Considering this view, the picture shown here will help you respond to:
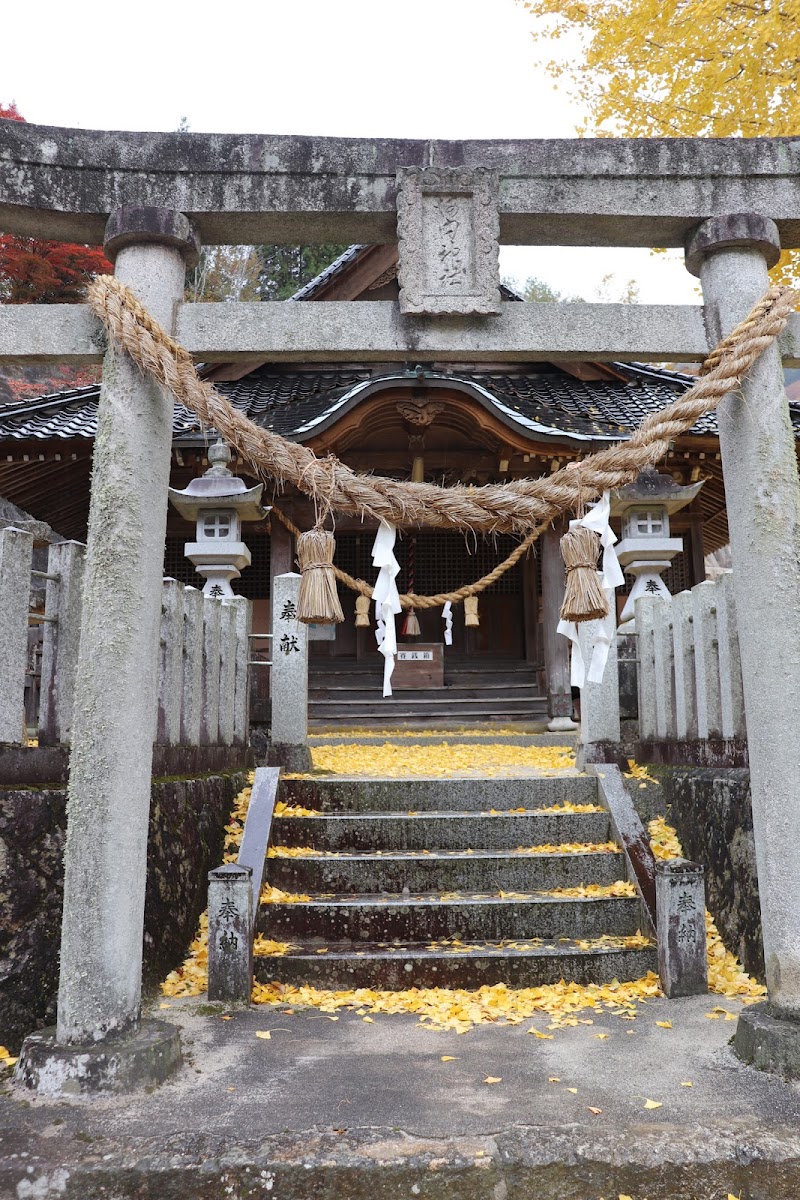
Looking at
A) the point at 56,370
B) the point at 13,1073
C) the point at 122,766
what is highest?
the point at 56,370

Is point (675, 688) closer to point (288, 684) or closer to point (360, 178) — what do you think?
point (288, 684)

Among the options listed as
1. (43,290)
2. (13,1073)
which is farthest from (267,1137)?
(43,290)

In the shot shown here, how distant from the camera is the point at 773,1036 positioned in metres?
3.77

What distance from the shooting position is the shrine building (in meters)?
10.9

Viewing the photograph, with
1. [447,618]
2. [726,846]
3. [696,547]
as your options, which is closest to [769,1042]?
[726,846]

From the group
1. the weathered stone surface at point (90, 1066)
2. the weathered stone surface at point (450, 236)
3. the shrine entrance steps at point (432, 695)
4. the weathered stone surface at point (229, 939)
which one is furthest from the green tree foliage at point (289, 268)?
the weathered stone surface at point (90, 1066)

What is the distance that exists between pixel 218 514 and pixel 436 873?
561 cm

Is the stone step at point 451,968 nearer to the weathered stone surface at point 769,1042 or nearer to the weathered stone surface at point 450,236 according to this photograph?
the weathered stone surface at point 769,1042

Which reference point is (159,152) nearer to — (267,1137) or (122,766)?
(122,766)

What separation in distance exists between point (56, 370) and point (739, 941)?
80.9ft

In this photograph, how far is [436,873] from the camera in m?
5.88

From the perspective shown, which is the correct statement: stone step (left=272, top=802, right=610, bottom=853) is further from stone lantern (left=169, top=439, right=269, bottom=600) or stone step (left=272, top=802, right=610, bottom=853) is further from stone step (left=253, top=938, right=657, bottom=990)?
stone lantern (left=169, top=439, right=269, bottom=600)

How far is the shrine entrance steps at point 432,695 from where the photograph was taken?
11898 mm

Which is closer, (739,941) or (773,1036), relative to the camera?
(773,1036)
